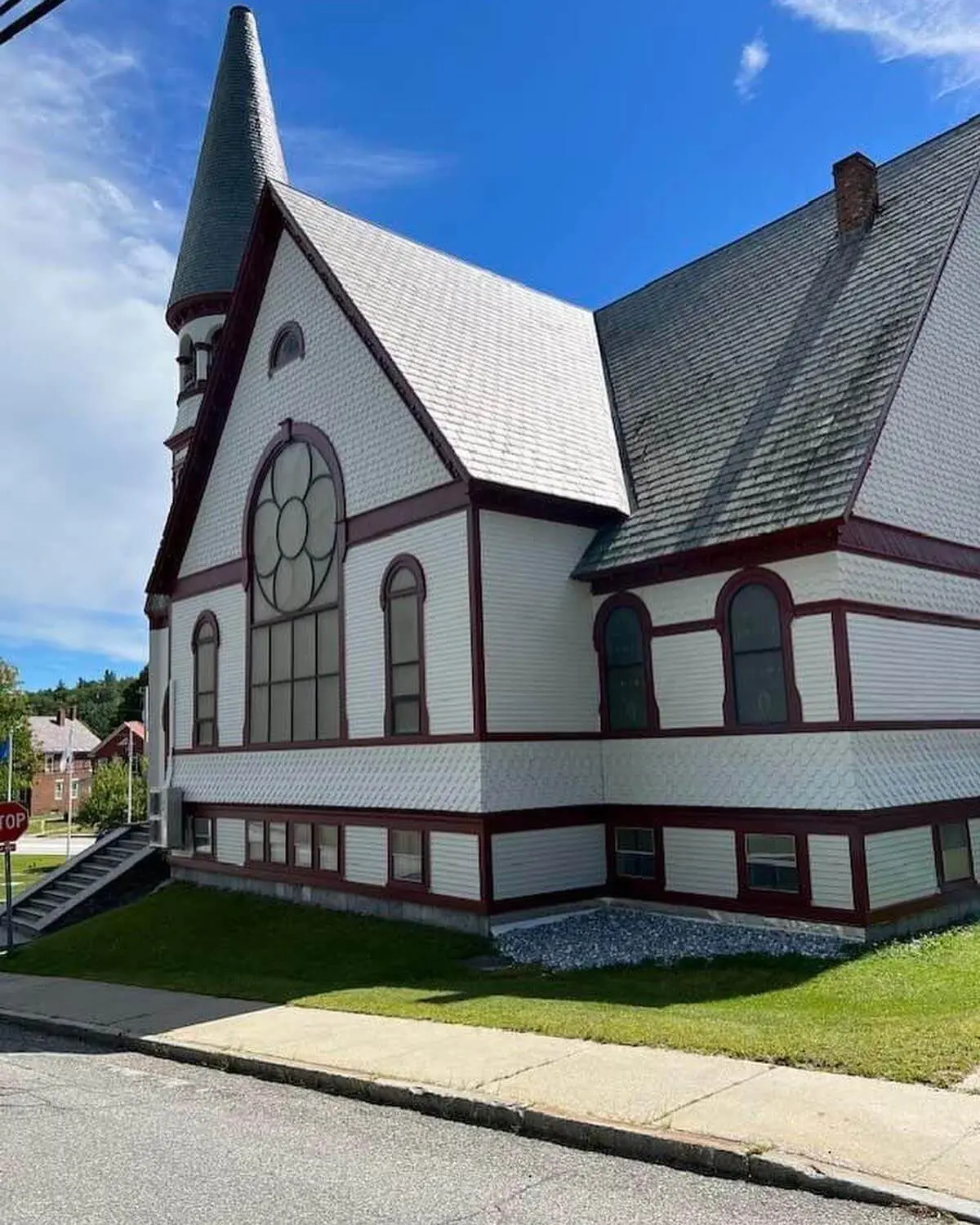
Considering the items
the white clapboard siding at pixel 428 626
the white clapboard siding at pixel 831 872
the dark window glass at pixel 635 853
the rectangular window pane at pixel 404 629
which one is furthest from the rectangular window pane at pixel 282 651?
the white clapboard siding at pixel 831 872

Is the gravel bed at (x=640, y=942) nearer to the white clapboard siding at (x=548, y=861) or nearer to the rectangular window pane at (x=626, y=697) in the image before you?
the white clapboard siding at (x=548, y=861)

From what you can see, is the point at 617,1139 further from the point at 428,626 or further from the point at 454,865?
the point at 428,626

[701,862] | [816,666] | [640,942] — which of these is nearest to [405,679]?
[701,862]

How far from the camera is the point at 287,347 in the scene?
70.8 ft

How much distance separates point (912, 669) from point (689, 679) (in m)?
3.24

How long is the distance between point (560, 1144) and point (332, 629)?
13461mm

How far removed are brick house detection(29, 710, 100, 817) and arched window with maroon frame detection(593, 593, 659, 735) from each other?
90.2m

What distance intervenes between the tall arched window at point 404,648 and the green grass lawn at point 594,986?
338cm

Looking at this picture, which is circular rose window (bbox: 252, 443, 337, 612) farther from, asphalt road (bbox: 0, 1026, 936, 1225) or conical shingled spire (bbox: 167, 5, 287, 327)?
asphalt road (bbox: 0, 1026, 936, 1225)

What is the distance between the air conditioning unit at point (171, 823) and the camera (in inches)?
932

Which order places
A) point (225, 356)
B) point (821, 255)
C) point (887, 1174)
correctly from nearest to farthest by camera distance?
point (887, 1174) → point (821, 255) → point (225, 356)

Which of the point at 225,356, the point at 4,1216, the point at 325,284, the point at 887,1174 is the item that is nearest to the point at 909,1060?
the point at 887,1174

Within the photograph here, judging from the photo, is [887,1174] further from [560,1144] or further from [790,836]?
[790,836]

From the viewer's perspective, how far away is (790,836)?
47.1 feet
